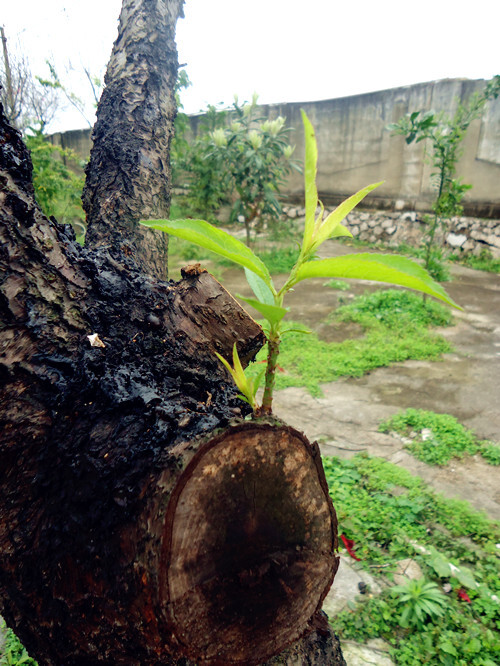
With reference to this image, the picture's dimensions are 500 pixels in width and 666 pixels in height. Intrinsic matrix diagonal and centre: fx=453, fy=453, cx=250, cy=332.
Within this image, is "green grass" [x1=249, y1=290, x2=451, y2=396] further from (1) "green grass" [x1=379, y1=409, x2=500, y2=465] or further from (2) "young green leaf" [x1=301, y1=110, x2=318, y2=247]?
(2) "young green leaf" [x1=301, y1=110, x2=318, y2=247]

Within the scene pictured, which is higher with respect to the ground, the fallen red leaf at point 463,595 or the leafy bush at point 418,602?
the leafy bush at point 418,602

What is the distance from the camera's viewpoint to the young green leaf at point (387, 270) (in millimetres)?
774

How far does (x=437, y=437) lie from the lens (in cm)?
Answer: 346

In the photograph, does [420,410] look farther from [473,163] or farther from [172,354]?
[473,163]

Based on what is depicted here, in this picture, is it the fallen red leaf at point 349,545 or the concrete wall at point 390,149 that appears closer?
the fallen red leaf at point 349,545

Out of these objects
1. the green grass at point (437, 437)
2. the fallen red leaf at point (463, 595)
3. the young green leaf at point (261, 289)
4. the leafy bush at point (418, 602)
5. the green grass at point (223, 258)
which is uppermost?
the young green leaf at point (261, 289)

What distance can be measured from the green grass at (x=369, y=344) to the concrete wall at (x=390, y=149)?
142 inches

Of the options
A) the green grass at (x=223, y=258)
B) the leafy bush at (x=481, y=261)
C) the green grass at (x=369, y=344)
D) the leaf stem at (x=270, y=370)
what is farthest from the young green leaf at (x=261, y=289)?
the leafy bush at (x=481, y=261)

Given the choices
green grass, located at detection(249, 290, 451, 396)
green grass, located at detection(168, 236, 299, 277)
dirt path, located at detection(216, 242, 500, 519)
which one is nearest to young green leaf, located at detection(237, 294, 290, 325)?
dirt path, located at detection(216, 242, 500, 519)

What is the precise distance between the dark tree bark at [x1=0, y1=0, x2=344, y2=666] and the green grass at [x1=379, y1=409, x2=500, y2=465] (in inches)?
97.9

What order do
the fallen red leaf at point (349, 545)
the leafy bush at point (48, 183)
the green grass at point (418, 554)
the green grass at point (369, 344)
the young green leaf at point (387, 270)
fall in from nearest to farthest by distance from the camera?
1. the young green leaf at point (387, 270)
2. the green grass at point (418, 554)
3. the fallen red leaf at point (349, 545)
4. the green grass at point (369, 344)
5. the leafy bush at point (48, 183)

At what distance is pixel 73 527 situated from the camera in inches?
37.0

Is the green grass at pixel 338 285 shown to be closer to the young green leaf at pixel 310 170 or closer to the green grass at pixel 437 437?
the green grass at pixel 437 437

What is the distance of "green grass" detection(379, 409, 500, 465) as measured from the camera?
3244mm
